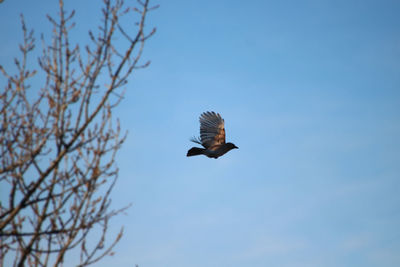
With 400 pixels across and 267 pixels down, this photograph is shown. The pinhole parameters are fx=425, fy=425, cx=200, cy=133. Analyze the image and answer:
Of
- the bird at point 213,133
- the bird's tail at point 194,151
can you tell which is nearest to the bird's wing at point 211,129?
the bird at point 213,133

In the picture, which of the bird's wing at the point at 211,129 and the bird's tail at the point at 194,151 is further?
the bird's wing at the point at 211,129

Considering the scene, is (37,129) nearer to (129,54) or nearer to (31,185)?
(31,185)

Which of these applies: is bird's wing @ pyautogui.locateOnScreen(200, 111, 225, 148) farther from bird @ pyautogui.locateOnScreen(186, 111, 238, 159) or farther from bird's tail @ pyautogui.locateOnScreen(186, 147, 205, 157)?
bird's tail @ pyautogui.locateOnScreen(186, 147, 205, 157)

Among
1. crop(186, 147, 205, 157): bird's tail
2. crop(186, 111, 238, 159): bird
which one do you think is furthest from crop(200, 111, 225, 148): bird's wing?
crop(186, 147, 205, 157): bird's tail

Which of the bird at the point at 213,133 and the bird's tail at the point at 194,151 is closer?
the bird's tail at the point at 194,151

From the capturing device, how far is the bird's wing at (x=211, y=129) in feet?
49.2

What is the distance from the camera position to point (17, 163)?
438 centimetres

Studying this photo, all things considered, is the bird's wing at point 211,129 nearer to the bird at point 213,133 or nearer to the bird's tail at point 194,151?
the bird at point 213,133

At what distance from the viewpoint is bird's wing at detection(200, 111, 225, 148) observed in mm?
15000

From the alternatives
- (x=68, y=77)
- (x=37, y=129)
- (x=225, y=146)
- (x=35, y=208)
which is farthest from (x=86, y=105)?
(x=225, y=146)

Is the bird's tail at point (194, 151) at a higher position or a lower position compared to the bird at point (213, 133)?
lower

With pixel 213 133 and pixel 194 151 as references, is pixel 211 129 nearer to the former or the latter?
pixel 213 133

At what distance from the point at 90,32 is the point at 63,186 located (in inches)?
66.7

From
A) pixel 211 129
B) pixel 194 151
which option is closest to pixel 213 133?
pixel 211 129
